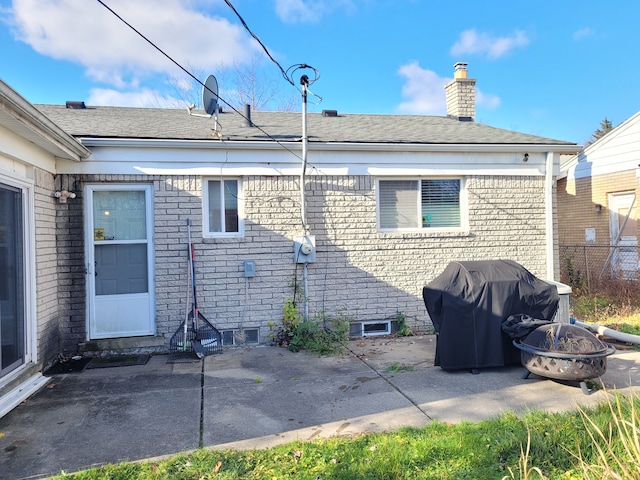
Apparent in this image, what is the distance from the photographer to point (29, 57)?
8828 mm

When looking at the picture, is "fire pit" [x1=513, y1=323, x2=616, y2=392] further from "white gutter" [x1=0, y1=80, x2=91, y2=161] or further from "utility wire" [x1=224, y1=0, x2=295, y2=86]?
"white gutter" [x1=0, y1=80, x2=91, y2=161]

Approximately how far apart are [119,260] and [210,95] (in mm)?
2970

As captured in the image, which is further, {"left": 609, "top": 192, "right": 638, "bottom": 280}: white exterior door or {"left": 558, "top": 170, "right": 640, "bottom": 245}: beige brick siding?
{"left": 558, "top": 170, "right": 640, "bottom": 245}: beige brick siding

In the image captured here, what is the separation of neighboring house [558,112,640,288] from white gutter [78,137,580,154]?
13.1ft

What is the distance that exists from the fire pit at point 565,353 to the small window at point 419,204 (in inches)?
131

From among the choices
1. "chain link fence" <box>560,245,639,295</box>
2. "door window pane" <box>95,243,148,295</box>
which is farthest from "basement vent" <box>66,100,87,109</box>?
"chain link fence" <box>560,245,639,295</box>

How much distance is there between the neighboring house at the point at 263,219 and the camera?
676cm

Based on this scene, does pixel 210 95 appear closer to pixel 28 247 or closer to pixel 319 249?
pixel 319 249

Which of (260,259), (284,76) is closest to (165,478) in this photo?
(260,259)

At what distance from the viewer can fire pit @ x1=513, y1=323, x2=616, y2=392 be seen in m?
4.66

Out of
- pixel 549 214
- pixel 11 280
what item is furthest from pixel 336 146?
pixel 11 280

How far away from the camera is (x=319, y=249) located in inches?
296

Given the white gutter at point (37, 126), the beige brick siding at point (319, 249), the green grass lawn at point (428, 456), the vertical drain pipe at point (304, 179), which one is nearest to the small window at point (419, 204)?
the beige brick siding at point (319, 249)

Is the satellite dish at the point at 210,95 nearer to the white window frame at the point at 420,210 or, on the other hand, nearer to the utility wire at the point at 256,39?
the utility wire at the point at 256,39
